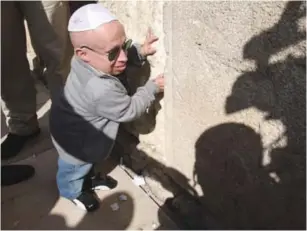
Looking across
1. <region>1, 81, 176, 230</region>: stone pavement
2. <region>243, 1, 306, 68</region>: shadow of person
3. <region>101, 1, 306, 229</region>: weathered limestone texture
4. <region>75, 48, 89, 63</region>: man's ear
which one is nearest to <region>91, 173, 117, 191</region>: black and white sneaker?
<region>1, 81, 176, 230</region>: stone pavement

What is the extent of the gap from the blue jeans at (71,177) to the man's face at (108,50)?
0.65 metres

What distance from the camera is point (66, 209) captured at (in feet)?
8.23

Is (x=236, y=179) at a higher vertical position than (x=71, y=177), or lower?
higher

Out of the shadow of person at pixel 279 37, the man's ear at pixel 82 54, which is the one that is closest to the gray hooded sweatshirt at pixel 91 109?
the man's ear at pixel 82 54

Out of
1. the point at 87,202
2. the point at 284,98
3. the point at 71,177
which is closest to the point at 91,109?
the point at 71,177

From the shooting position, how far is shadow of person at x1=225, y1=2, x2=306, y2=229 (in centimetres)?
146

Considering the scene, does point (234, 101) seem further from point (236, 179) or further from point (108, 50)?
point (108, 50)

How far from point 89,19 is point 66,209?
3.88 ft

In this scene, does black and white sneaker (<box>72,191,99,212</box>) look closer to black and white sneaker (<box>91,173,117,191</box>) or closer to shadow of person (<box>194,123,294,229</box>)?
black and white sneaker (<box>91,173,117,191</box>)

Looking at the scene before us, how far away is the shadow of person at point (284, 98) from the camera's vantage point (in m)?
1.46

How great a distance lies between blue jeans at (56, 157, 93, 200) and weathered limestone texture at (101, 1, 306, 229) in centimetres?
52

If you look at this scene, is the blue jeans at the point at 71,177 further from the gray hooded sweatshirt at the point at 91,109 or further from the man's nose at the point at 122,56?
the man's nose at the point at 122,56

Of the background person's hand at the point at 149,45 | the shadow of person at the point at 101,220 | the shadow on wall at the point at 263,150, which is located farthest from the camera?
the shadow of person at the point at 101,220

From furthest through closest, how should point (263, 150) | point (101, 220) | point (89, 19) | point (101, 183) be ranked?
1. point (101, 183)
2. point (101, 220)
3. point (89, 19)
4. point (263, 150)
